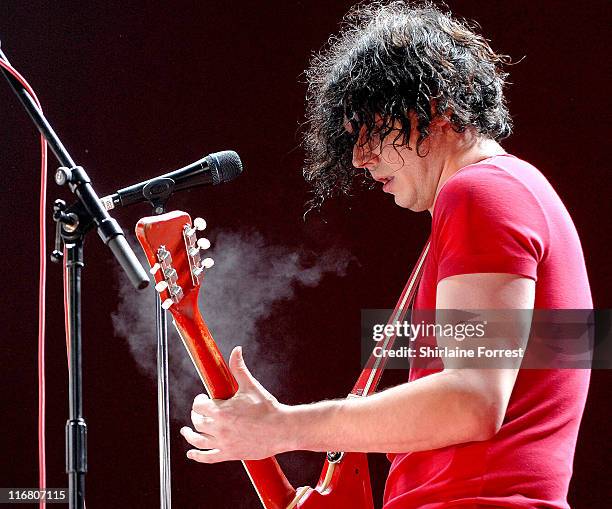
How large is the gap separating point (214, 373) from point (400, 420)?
453 mm

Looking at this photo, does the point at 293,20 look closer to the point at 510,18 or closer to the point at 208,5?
the point at 208,5

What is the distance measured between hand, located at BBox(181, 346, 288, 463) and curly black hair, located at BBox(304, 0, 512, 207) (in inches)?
21.8

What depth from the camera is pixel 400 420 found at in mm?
1066

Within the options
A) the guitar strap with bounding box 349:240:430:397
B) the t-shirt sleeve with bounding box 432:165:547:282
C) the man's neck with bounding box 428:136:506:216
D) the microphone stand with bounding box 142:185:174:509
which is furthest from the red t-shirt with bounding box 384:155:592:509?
the microphone stand with bounding box 142:185:174:509

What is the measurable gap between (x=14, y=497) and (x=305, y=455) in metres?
1.00

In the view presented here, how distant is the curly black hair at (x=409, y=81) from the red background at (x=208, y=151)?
1.10 m

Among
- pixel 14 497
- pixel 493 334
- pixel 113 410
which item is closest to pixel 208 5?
pixel 113 410

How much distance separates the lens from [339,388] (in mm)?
2750

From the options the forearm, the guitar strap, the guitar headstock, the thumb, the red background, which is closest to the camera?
the forearm

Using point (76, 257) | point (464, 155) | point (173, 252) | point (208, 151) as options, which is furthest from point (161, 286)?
point (208, 151)

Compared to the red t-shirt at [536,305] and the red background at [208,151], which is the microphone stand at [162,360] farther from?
the red background at [208,151]

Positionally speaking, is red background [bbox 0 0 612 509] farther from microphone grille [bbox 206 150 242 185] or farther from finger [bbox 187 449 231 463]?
finger [bbox 187 449 231 463]

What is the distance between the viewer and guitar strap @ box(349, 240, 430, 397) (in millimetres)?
Result: 1602

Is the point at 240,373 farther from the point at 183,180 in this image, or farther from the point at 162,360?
the point at 183,180
